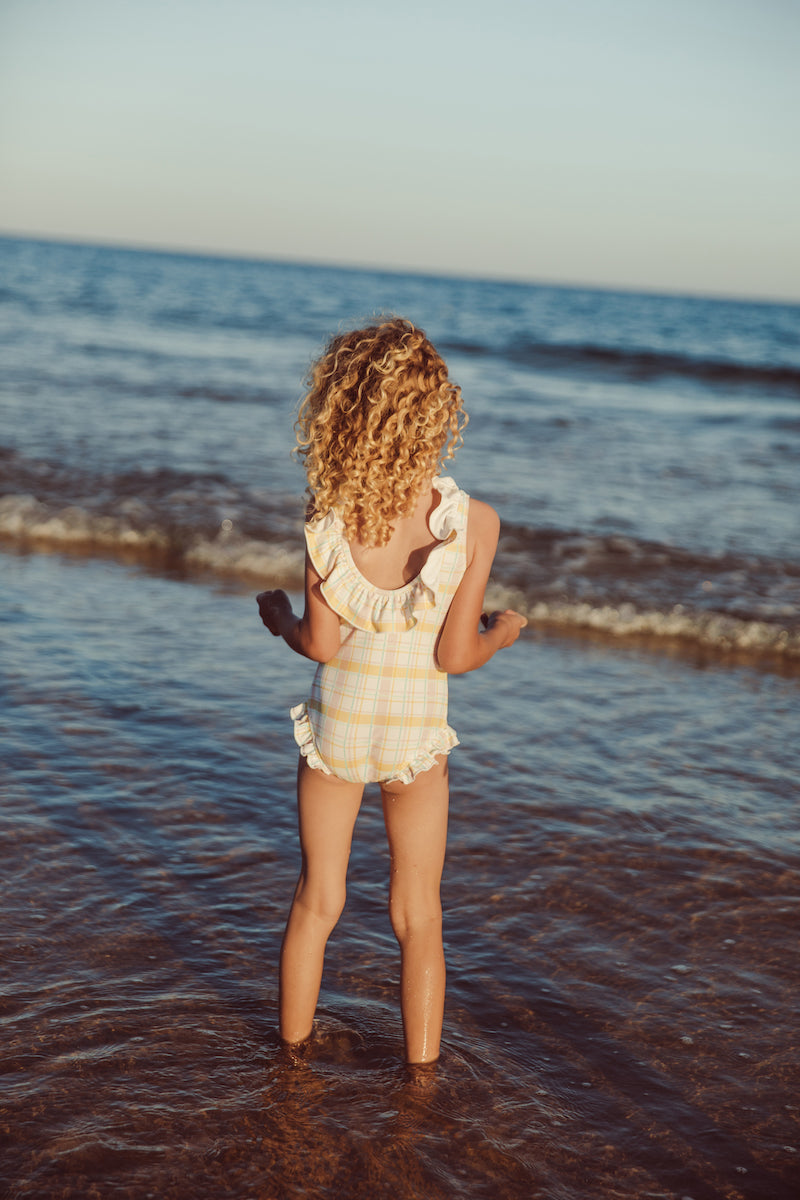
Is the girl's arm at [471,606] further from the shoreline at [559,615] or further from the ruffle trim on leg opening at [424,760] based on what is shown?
the shoreline at [559,615]

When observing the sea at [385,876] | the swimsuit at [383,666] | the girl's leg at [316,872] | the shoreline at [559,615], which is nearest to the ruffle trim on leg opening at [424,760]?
the swimsuit at [383,666]

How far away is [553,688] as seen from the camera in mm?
6137

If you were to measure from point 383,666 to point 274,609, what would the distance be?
1.23 feet

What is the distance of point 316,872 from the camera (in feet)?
8.91

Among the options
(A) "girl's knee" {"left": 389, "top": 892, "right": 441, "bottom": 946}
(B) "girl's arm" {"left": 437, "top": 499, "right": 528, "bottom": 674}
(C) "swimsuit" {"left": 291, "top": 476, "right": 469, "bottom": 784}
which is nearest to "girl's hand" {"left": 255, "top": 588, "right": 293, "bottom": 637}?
(C) "swimsuit" {"left": 291, "top": 476, "right": 469, "bottom": 784}

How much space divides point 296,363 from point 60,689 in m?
17.8

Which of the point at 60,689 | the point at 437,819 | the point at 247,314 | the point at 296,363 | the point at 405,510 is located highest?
the point at 247,314

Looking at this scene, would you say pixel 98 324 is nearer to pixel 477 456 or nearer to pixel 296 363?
pixel 296 363

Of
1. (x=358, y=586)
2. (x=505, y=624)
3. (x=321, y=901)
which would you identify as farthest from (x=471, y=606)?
(x=321, y=901)

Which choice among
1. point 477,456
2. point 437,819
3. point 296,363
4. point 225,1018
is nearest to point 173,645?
point 225,1018

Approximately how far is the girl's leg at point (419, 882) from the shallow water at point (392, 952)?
0.92ft

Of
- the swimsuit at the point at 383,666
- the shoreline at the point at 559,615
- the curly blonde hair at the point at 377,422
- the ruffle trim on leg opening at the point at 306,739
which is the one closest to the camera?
the curly blonde hair at the point at 377,422

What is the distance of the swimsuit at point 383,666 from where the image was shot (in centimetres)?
254

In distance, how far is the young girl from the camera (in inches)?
96.9
